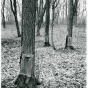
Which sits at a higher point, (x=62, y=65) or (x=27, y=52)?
(x=27, y=52)

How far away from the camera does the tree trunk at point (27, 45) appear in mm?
4550

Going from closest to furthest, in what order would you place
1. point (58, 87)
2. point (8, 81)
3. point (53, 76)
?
1. point (58, 87)
2. point (8, 81)
3. point (53, 76)

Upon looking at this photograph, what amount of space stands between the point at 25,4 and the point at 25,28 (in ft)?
2.20

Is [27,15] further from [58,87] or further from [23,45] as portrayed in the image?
[58,87]

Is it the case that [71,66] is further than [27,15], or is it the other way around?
[71,66]

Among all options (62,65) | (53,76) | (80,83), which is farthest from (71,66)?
(80,83)

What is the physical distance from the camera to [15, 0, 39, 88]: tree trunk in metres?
4.55

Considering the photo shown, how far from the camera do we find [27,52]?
4688 millimetres

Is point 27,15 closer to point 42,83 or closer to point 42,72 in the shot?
point 42,83

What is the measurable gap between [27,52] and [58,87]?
4.75ft

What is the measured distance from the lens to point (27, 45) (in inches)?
184

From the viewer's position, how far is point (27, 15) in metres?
4.55

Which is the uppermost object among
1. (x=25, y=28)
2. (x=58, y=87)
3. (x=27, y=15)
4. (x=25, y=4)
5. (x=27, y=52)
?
(x=25, y=4)

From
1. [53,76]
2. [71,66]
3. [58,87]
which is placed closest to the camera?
[58,87]
